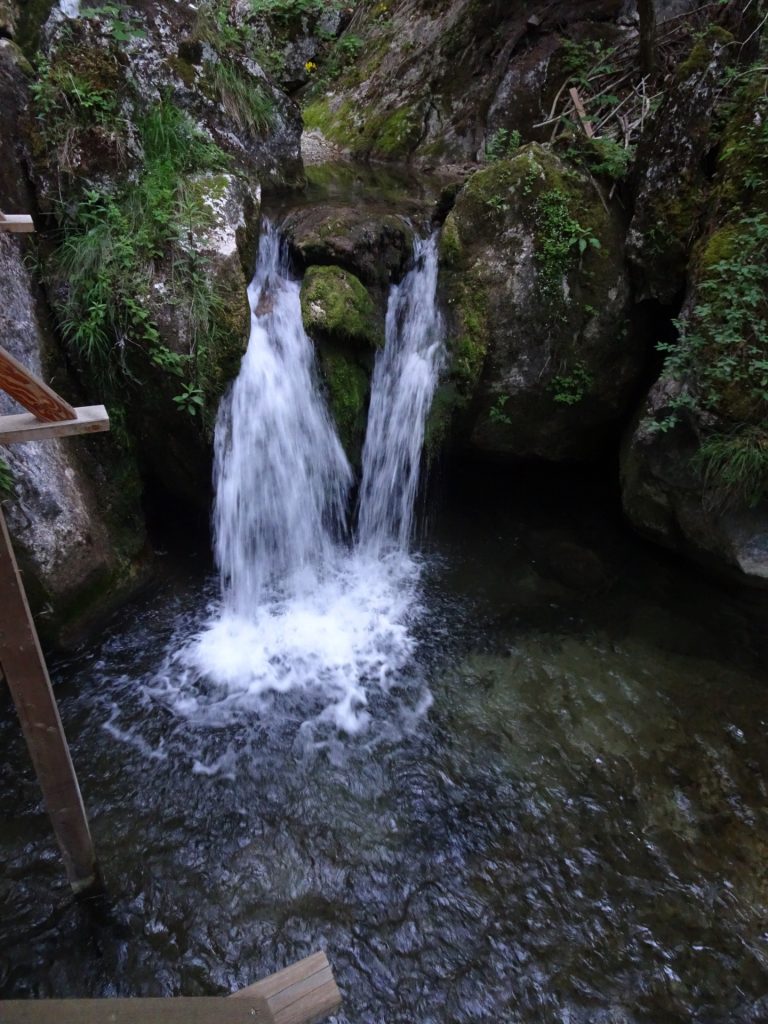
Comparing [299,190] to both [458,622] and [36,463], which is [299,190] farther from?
[458,622]

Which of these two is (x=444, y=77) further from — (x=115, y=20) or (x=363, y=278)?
(x=363, y=278)

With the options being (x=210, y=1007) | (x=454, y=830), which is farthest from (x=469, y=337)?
(x=210, y=1007)

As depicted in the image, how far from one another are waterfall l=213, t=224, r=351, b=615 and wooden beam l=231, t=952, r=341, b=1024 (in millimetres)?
3271

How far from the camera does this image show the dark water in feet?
10.0

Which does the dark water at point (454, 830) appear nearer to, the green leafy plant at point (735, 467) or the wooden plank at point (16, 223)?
the green leafy plant at point (735, 467)

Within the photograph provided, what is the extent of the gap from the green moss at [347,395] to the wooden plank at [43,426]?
328 centimetres

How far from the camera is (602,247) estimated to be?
5480mm

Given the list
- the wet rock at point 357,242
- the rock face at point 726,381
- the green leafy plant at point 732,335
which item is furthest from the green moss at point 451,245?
the green leafy plant at point 732,335

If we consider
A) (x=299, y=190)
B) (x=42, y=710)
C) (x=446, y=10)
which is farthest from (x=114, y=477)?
(x=446, y=10)

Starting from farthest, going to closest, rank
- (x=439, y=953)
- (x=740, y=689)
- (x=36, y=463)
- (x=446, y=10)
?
1. (x=446, y=10)
2. (x=740, y=689)
3. (x=36, y=463)
4. (x=439, y=953)

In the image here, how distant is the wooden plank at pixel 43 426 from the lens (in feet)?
7.72

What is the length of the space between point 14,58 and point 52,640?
4448 mm

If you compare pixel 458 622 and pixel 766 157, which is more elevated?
pixel 766 157

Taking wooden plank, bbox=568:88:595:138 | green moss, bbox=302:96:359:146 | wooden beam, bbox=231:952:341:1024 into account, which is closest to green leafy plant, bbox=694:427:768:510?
wooden plank, bbox=568:88:595:138
